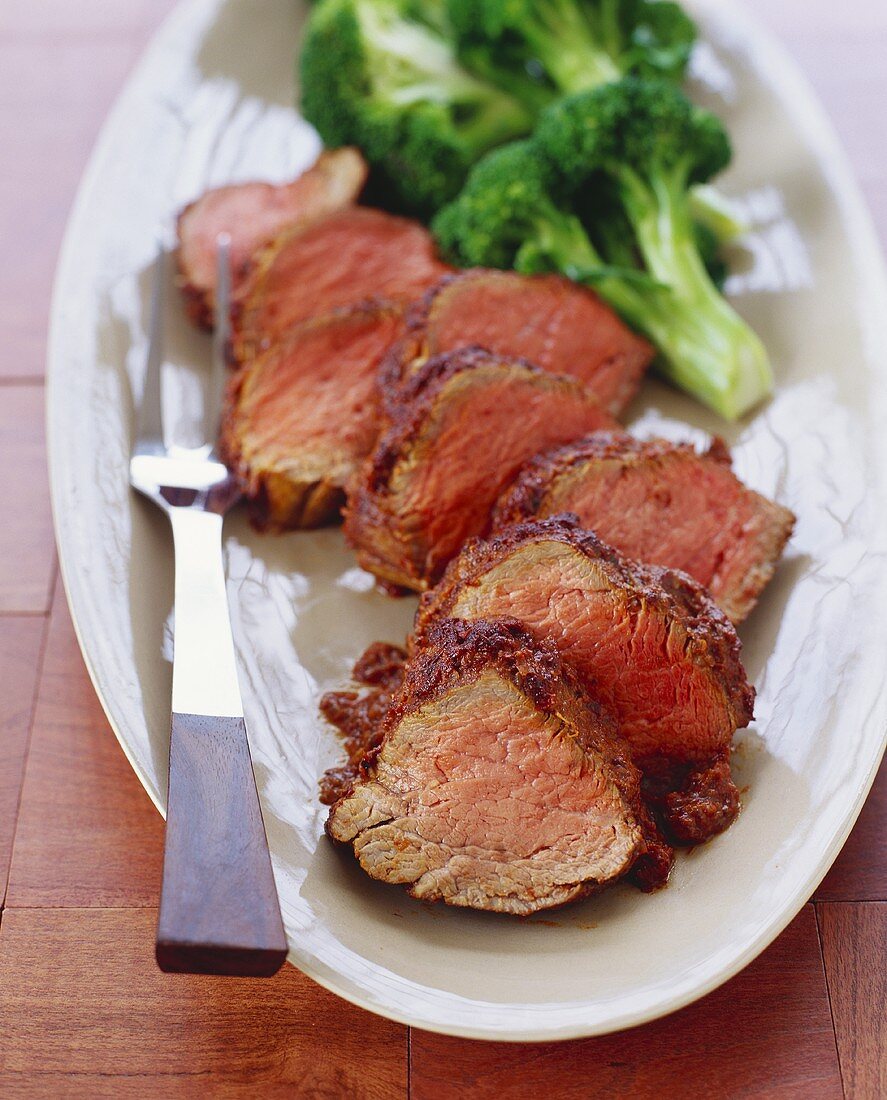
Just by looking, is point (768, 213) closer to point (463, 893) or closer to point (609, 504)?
point (609, 504)

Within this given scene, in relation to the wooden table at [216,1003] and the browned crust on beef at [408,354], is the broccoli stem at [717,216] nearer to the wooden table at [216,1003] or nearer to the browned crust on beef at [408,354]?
the browned crust on beef at [408,354]

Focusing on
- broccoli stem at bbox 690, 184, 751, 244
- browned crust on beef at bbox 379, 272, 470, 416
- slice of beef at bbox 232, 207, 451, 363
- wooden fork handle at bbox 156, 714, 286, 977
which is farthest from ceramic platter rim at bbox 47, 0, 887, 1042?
browned crust on beef at bbox 379, 272, 470, 416

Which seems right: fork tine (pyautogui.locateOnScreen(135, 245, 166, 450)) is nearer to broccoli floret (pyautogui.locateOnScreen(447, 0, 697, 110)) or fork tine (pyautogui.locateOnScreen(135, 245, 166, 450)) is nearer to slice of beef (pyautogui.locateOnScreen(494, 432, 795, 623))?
slice of beef (pyautogui.locateOnScreen(494, 432, 795, 623))

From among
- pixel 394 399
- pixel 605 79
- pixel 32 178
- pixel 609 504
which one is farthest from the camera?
pixel 32 178

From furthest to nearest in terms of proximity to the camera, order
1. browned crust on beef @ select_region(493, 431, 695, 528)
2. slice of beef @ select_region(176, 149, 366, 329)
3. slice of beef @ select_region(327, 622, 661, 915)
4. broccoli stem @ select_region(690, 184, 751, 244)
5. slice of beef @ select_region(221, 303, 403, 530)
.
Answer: broccoli stem @ select_region(690, 184, 751, 244) < slice of beef @ select_region(176, 149, 366, 329) < slice of beef @ select_region(221, 303, 403, 530) < browned crust on beef @ select_region(493, 431, 695, 528) < slice of beef @ select_region(327, 622, 661, 915)

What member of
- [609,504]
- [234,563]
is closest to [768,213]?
[609,504]

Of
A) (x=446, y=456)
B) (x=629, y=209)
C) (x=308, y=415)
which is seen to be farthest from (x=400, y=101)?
(x=446, y=456)
